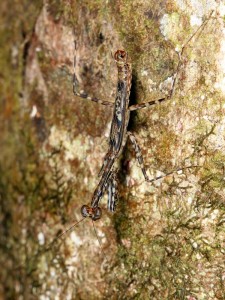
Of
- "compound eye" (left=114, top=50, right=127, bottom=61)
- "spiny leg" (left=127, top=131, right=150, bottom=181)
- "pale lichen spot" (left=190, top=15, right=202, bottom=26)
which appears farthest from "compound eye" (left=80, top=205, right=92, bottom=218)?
"pale lichen spot" (left=190, top=15, right=202, bottom=26)

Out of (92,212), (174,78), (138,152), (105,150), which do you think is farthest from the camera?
(105,150)

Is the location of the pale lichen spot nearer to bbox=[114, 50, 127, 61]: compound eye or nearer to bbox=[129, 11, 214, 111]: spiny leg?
bbox=[129, 11, 214, 111]: spiny leg

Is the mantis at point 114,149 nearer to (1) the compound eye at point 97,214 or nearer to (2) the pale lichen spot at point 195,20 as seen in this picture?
(1) the compound eye at point 97,214

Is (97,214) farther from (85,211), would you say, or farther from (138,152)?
(138,152)

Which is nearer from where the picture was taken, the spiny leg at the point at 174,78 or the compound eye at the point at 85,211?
the spiny leg at the point at 174,78

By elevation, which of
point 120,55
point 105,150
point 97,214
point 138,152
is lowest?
point 97,214

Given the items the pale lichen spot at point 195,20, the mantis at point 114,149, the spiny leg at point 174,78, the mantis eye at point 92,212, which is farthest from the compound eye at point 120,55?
the mantis eye at point 92,212

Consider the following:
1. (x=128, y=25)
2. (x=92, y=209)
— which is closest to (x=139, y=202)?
(x=92, y=209)

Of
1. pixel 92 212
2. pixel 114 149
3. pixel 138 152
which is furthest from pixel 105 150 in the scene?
pixel 92 212
